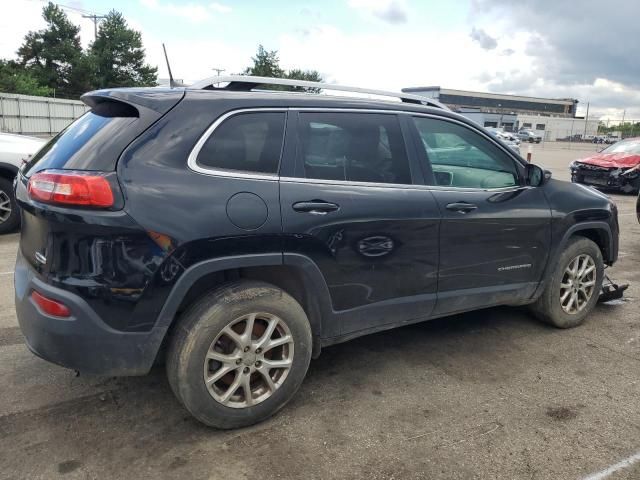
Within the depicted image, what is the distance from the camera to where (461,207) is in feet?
11.6

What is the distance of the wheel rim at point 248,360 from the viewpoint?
9.11 feet

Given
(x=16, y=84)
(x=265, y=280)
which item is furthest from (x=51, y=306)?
(x=16, y=84)

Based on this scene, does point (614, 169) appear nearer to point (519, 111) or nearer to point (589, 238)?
point (589, 238)

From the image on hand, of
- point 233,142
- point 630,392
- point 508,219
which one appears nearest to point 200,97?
point 233,142

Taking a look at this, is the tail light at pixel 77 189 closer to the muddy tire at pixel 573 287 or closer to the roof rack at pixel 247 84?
the roof rack at pixel 247 84

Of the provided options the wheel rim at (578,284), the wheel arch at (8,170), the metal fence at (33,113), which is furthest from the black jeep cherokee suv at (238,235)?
the metal fence at (33,113)

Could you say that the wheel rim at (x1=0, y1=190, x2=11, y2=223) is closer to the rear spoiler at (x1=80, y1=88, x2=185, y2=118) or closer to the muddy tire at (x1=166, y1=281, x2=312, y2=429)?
the rear spoiler at (x1=80, y1=88, x2=185, y2=118)

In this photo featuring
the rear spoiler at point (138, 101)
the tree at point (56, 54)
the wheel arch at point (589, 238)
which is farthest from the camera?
the tree at point (56, 54)

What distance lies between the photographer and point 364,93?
3.48 metres

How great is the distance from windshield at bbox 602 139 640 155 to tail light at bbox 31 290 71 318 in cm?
1533

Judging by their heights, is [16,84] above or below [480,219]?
above

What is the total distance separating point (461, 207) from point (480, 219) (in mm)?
195

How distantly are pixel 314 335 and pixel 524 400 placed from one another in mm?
1357

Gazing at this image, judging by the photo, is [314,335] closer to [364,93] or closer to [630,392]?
[364,93]
